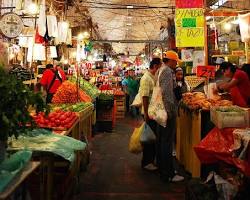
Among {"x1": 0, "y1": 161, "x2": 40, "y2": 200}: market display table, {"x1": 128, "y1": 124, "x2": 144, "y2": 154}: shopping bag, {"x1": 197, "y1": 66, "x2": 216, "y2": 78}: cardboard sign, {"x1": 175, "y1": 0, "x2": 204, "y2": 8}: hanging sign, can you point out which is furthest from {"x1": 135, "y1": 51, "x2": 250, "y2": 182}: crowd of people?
{"x1": 0, "y1": 161, "x2": 40, "y2": 200}: market display table

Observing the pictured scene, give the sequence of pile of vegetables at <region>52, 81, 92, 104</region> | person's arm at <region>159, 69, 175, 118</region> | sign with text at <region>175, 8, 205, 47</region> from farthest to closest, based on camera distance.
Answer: sign with text at <region>175, 8, 205, 47</region> → pile of vegetables at <region>52, 81, 92, 104</region> → person's arm at <region>159, 69, 175, 118</region>

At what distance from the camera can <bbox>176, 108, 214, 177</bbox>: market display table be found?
6.50 meters

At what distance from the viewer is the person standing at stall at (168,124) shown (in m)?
6.70

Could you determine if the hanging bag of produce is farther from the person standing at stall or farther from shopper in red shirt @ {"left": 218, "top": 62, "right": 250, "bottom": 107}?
shopper in red shirt @ {"left": 218, "top": 62, "right": 250, "bottom": 107}

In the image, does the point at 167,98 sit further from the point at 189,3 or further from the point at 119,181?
the point at 189,3

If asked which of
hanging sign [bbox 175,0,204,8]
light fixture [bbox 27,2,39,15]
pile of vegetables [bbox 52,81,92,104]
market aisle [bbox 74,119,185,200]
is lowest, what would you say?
market aisle [bbox 74,119,185,200]

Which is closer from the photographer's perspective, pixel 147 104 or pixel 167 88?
pixel 167 88

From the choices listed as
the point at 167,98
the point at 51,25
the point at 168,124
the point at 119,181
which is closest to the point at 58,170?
the point at 119,181

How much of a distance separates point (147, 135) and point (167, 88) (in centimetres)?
110

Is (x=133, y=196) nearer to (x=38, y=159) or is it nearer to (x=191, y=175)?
(x=191, y=175)

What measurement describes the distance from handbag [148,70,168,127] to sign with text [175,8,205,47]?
363 centimetres

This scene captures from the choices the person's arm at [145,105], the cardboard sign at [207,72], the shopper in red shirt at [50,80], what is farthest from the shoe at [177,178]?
the shopper in red shirt at [50,80]

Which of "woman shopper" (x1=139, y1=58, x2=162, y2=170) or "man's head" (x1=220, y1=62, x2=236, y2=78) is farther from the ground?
"man's head" (x1=220, y1=62, x2=236, y2=78)

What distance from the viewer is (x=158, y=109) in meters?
6.65
